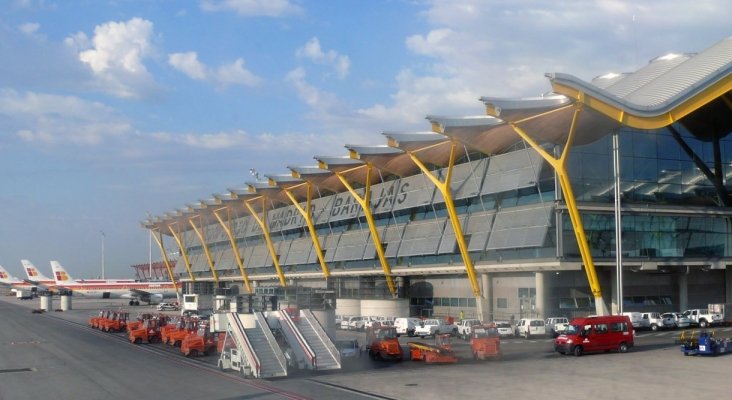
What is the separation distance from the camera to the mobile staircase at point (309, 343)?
33.0 meters

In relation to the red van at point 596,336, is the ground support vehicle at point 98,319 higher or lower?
lower

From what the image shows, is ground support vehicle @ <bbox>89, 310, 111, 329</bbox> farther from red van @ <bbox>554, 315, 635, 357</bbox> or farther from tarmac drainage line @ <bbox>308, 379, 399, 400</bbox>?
red van @ <bbox>554, 315, 635, 357</bbox>

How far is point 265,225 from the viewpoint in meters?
91.1

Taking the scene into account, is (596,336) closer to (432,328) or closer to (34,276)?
(432,328)

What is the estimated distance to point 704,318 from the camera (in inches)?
2181

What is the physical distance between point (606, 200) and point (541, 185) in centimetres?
509

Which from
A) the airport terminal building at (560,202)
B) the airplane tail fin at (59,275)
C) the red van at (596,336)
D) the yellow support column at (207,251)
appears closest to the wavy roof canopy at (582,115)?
the airport terminal building at (560,202)

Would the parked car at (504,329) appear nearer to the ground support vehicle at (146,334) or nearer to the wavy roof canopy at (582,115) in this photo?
the wavy roof canopy at (582,115)

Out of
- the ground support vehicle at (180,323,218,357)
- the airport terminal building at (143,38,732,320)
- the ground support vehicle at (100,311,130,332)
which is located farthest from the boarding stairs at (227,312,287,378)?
the ground support vehicle at (100,311,130,332)

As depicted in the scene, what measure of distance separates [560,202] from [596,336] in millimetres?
18146

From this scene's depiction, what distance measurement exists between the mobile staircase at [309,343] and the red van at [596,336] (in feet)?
37.6

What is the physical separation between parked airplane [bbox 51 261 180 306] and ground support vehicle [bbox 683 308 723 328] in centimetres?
9519

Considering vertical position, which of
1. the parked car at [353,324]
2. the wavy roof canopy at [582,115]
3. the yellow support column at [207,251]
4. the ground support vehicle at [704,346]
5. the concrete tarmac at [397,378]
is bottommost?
the parked car at [353,324]

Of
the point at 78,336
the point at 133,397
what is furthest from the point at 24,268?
the point at 133,397
